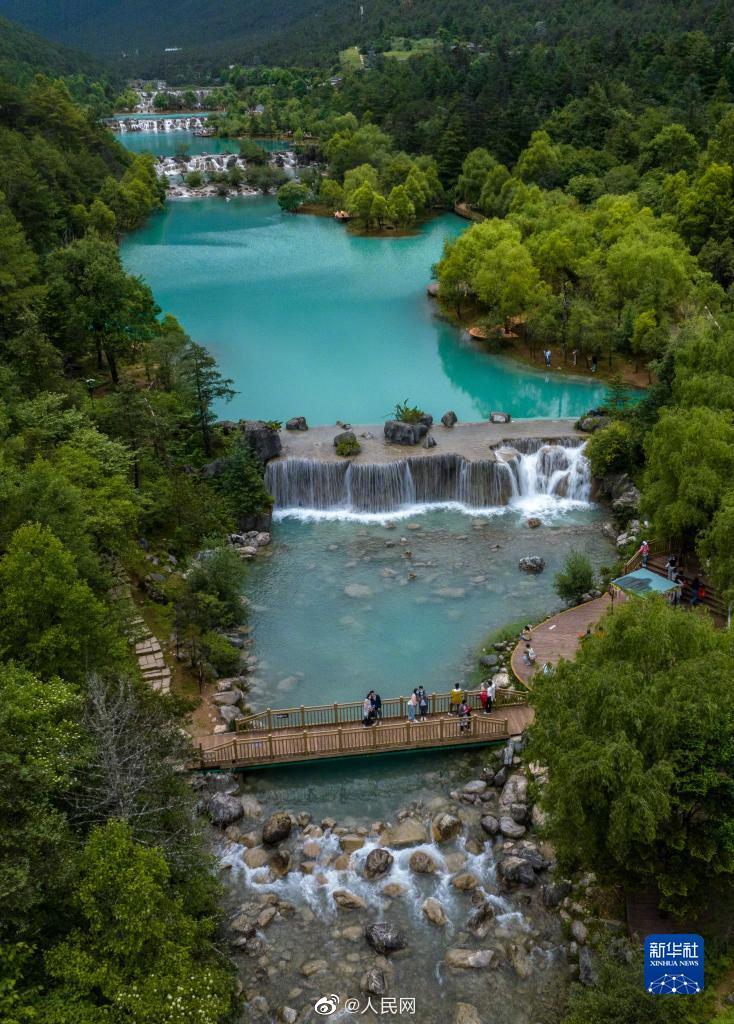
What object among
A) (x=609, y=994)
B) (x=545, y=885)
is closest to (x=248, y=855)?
(x=545, y=885)

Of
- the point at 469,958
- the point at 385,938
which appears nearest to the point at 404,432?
the point at 385,938

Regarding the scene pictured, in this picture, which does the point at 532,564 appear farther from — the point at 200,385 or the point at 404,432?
the point at 200,385

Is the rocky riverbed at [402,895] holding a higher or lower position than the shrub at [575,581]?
lower

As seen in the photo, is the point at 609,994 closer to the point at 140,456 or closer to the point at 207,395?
the point at 140,456

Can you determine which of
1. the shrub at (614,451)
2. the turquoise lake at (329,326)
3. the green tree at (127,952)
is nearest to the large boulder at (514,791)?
the green tree at (127,952)

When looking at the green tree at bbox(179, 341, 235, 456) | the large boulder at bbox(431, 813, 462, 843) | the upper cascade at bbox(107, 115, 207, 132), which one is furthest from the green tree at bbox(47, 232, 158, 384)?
the upper cascade at bbox(107, 115, 207, 132)

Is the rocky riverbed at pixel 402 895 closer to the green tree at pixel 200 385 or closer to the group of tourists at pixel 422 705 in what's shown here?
the group of tourists at pixel 422 705
